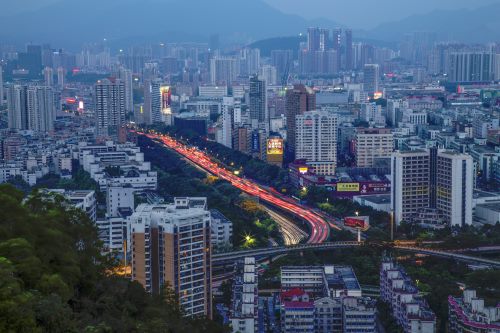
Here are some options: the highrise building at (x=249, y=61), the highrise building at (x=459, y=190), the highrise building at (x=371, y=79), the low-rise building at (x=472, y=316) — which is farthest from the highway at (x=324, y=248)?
the highrise building at (x=249, y=61)

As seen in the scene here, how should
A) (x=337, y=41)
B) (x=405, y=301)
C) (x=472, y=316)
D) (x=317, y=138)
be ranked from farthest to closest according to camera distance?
(x=337, y=41) < (x=317, y=138) < (x=405, y=301) < (x=472, y=316)

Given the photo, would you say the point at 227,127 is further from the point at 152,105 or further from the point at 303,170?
the point at 152,105

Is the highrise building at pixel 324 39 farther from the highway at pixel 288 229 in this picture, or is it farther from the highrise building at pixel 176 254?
the highrise building at pixel 176 254

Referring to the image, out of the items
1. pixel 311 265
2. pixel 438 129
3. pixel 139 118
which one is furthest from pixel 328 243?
pixel 139 118

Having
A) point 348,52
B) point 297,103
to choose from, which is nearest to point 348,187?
point 297,103

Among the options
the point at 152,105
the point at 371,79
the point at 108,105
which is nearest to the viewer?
the point at 108,105

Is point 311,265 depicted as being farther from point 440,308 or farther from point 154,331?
point 154,331
